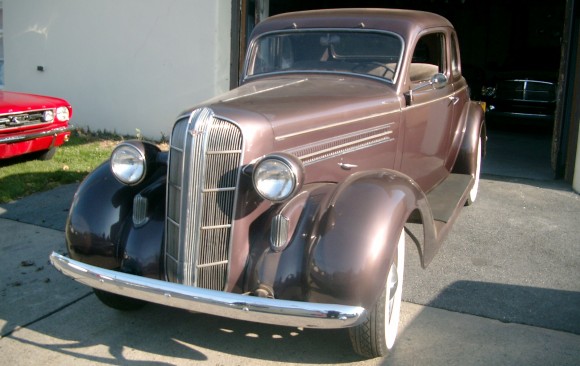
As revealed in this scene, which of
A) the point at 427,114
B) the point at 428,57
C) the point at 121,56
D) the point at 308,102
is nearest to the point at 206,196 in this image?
the point at 308,102

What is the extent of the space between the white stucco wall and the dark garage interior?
2.10 ft

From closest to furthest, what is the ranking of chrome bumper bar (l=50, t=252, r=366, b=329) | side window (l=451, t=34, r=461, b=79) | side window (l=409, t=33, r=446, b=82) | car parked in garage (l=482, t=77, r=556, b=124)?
chrome bumper bar (l=50, t=252, r=366, b=329) → side window (l=409, t=33, r=446, b=82) → side window (l=451, t=34, r=461, b=79) → car parked in garage (l=482, t=77, r=556, b=124)

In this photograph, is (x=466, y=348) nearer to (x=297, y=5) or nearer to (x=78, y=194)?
(x=78, y=194)

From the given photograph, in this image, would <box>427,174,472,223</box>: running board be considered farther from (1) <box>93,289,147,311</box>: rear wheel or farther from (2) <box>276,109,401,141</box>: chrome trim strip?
(1) <box>93,289,147,311</box>: rear wheel

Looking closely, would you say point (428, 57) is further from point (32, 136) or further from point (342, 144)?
point (32, 136)

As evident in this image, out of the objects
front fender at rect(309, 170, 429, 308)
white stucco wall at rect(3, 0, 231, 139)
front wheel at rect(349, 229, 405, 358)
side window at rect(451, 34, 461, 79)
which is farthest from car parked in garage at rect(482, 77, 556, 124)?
front fender at rect(309, 170, 429, 308)

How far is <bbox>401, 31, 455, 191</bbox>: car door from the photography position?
4.32m

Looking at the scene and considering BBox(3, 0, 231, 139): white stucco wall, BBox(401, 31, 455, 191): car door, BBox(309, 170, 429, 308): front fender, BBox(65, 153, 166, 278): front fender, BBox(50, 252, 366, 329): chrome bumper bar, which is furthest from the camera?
BBox(3, 0, 231, 139): white stucco wall

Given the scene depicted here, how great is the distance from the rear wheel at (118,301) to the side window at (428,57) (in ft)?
8.05

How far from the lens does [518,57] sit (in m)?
13.0

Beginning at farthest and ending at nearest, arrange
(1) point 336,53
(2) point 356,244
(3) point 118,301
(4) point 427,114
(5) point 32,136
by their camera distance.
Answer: (5) point 32,136 < (4) point 427,114 < (1) point 336,53 < (3) point 118,301 < (2) point 356,244

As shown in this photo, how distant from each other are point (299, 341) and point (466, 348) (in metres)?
0.92

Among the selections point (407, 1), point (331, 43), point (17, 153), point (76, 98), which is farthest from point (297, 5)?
point (331, 43)

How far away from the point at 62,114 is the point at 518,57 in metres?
9.69
